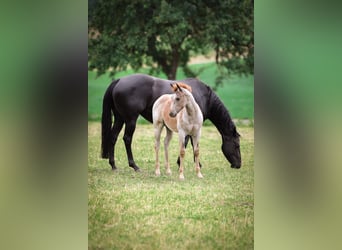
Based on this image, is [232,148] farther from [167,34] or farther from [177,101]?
[167,34]

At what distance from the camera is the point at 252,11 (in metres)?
4.16

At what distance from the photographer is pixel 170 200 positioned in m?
4.25

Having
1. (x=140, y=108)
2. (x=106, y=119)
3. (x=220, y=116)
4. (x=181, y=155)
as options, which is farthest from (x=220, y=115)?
(x=106, y=119)

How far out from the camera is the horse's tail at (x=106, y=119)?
4347 mm

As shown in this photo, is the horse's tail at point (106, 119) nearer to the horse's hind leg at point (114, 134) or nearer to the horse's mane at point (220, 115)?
the horse's hind leg at point (114, 134)

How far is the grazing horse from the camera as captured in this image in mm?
4273

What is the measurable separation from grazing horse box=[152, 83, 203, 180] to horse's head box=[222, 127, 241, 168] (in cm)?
21

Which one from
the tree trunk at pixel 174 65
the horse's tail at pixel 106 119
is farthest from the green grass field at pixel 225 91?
the tree trunk at pixel 174 65

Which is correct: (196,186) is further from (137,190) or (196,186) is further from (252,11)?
(252,11)

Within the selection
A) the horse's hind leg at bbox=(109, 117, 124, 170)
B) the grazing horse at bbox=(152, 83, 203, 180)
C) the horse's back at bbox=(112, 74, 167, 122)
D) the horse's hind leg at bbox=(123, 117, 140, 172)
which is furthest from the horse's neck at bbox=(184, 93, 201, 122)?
the horse's hind leg at bbox=(109, 117, 124, 170)

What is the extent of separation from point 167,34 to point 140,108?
0.59 meters
